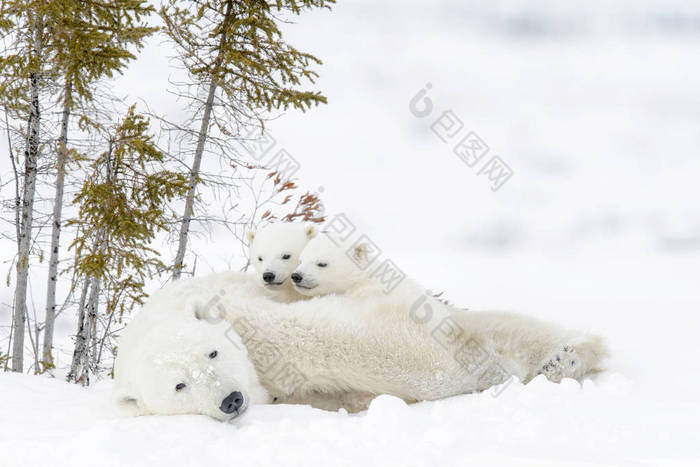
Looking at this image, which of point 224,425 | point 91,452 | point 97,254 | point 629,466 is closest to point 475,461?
point 629,466

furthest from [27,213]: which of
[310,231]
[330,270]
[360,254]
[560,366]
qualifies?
[560,366]

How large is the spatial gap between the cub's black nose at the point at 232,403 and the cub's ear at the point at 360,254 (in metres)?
1.58

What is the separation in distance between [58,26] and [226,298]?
4275 millimetres

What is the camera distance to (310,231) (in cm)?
481

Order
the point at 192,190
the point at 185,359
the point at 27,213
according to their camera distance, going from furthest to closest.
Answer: the point at 27,213 → the point at 192,190 → the point at 185,359

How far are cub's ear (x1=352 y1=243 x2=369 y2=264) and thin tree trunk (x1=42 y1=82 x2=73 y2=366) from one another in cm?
384

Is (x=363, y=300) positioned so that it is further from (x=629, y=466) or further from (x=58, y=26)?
(x=58, y=26)

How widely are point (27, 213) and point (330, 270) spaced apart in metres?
4.24

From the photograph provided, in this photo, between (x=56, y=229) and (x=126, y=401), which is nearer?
(x=126, y=401)

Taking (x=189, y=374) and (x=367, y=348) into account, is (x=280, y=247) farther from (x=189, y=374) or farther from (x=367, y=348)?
(x=189, y=374)

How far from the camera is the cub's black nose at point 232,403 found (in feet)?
9.16

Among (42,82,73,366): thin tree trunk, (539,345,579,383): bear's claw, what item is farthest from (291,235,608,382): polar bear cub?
(42,82,73,366): thin tree trunk

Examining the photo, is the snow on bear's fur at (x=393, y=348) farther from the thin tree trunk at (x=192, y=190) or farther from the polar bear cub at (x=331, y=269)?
the thin tree trunk at (x=192, y=190)

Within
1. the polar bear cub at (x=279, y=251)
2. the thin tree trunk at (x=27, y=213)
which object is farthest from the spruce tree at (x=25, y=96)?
the polar bear cub at (x=279, y=251)
